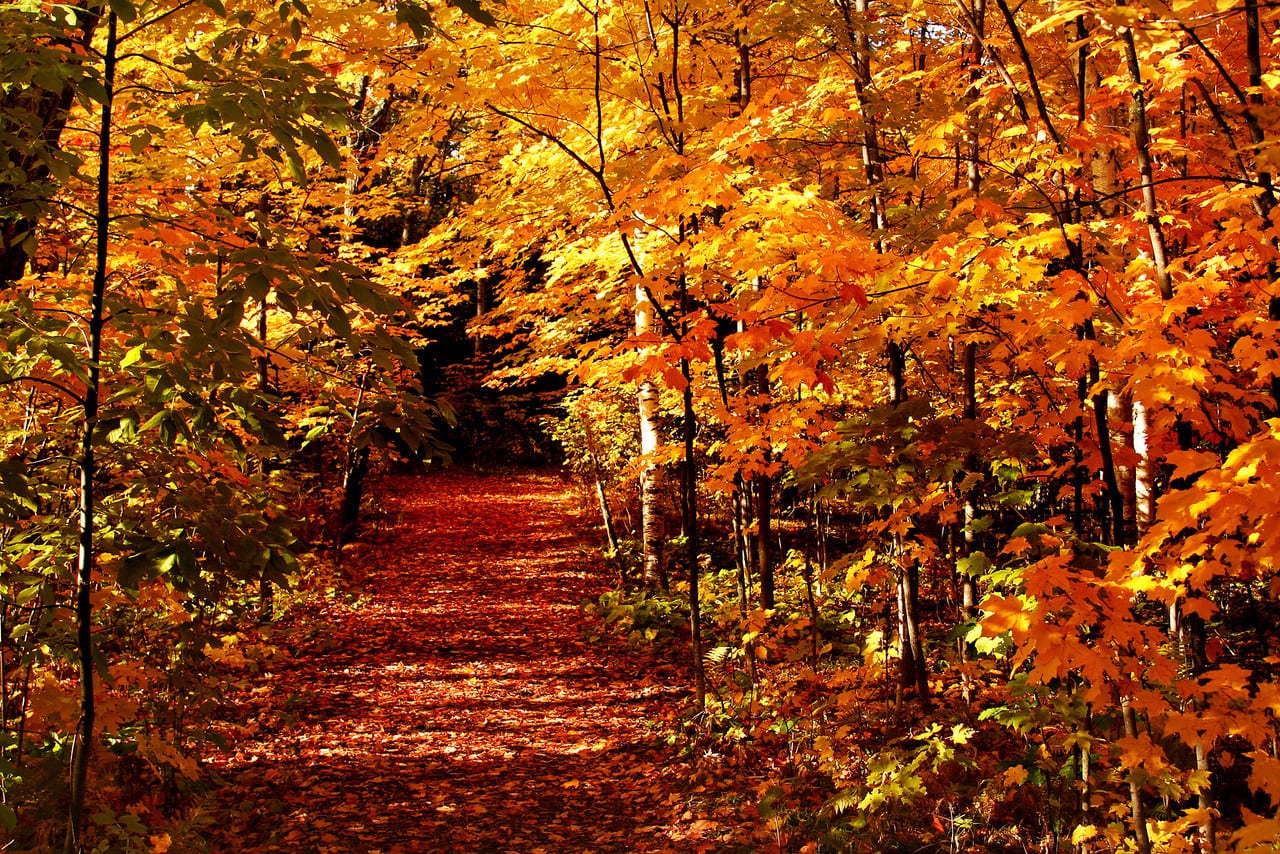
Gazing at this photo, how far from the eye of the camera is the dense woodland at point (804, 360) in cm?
255

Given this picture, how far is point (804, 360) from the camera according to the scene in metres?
3.72

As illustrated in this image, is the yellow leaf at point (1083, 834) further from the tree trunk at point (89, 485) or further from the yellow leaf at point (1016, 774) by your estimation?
the tree trunk at point (89, 485)

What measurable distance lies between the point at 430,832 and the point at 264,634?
3226 millimetres

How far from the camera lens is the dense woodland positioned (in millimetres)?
2555

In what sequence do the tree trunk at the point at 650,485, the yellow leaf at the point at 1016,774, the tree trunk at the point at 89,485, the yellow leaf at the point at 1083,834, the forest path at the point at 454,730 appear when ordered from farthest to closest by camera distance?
1. the tree trunk at the point at 650,485
2. the forest path at the point at 454,730
3. the yellow leaf at the point at 1016,774
4. the yellow leaf at the point at 1083,834
5. the tree trunk at the point at 89,485

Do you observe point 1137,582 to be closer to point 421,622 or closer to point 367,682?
point 367,682

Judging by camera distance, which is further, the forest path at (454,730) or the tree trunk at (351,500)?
the tree trunk at (351,500)

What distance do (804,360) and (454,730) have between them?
450cm

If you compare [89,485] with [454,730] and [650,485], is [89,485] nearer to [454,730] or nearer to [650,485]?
[454,730]

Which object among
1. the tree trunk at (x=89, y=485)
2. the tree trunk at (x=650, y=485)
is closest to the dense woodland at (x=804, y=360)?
the tree trunk at (x=89, y=485)

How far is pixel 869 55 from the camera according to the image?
17.5ft

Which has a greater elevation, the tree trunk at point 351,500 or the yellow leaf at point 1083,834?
the tree trunk at point 351,500

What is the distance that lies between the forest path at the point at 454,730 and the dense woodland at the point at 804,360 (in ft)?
2.00

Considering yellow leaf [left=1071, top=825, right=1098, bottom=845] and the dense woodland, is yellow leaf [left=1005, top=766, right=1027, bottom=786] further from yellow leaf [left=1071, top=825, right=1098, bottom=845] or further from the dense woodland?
yellow leaf [left=1071, top=825, right=1098, bottom=845]
